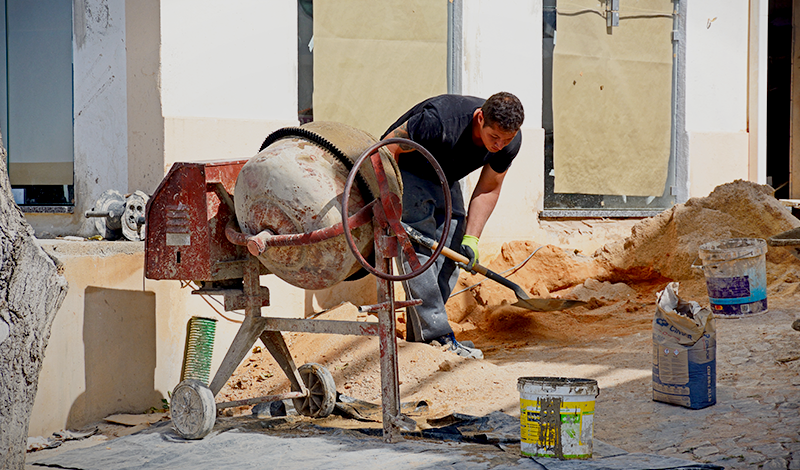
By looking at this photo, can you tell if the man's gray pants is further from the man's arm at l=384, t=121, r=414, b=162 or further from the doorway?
the doorway

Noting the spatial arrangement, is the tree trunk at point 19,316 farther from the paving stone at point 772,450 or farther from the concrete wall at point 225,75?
the paving stone at point 772,450

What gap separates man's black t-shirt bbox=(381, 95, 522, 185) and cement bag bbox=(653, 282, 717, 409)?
56.2 inches

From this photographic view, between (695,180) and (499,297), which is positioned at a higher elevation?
(695,180)

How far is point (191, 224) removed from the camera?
3.36 meters

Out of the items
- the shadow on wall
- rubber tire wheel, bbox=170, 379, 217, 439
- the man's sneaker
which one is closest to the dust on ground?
the man's sneaker

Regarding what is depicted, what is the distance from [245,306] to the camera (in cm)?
354

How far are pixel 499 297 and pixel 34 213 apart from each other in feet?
11.0

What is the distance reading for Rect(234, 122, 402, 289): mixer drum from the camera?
10.2ft

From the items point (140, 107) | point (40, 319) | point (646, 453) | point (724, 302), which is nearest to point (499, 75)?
point (724, 302)

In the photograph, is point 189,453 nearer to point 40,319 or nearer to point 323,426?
point 323,426

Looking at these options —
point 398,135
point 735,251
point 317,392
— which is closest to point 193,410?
point 317,392

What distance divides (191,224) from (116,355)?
40.0 inches

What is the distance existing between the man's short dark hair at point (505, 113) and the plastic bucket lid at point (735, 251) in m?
1.82

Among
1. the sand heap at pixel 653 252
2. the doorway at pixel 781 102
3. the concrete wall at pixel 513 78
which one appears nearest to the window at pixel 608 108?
the concrete wall at pixel 513 78
